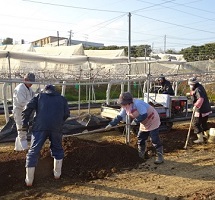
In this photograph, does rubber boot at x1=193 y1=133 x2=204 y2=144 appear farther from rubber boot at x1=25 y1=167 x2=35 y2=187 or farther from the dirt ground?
rubber boot at x1=25 y1=167 x2=35 y2=187

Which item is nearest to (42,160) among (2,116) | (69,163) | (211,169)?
(69,163)

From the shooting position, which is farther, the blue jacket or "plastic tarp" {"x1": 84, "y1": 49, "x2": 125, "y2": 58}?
"plastic tarp" {"x1": 84, "y1": 49, "x2": 125, "y2": 58}

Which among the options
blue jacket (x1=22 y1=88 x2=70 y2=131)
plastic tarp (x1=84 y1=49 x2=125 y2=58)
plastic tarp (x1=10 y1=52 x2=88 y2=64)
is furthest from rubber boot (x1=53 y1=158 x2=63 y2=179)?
plastic tarp (x1=84 y1=49 x2=125 y2=58)

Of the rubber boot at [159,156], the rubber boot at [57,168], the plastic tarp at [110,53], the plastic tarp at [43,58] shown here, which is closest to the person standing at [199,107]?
the rubber boot at [159,156]

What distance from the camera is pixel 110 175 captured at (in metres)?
5.88

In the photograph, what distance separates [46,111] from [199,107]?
4.66m

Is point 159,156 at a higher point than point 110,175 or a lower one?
higher

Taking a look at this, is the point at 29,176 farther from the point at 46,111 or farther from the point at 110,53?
the point at 110,53

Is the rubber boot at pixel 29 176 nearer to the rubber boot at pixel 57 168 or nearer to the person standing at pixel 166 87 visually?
the rubber boot at pixel 57 168

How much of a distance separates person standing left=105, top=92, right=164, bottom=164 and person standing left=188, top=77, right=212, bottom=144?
2269mm

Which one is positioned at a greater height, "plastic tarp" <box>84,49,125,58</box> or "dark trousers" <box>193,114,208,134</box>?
"plastic tarp" <box>84,49,125,58</box>

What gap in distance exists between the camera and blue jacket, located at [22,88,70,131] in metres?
5.12

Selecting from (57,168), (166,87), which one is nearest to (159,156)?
(57,168)

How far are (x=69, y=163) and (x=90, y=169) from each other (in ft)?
1.34
